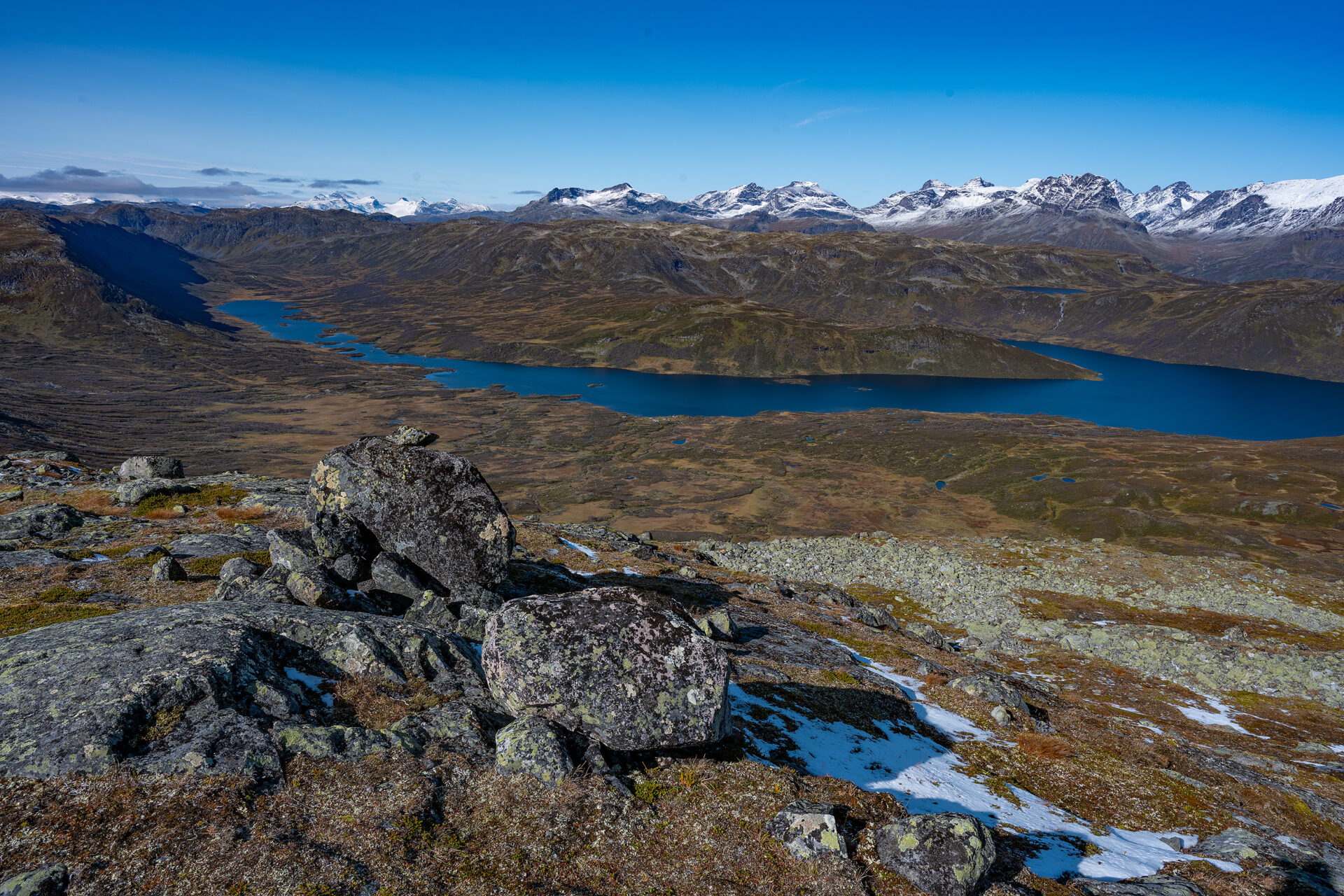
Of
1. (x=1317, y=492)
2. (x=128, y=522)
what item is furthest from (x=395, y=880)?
(x=1317, y=492)

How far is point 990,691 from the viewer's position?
112 ft

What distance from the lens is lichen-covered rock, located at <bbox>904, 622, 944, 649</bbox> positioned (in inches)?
2055

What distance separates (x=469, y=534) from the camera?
2861 cm

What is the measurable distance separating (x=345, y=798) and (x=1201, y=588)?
3888 inches

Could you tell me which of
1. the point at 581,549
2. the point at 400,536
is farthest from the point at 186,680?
the point at 581,549

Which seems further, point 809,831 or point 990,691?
point 990,691

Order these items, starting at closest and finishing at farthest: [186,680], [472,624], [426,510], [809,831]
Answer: [809,831] < [186,680] < [472,624] < [426,510]

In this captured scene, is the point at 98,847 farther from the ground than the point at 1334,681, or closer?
farther from the ground

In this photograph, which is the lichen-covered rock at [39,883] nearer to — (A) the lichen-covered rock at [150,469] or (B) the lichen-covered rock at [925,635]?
(B) the lichen-covered rock at [925,635]

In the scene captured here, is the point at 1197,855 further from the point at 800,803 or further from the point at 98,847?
the point at 98,847

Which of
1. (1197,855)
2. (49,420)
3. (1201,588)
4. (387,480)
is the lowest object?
(49,420)

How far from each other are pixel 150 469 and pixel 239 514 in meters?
20.8

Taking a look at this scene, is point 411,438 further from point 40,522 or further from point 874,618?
point 874,618

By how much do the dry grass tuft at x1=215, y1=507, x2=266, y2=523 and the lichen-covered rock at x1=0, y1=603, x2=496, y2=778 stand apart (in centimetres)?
2265
